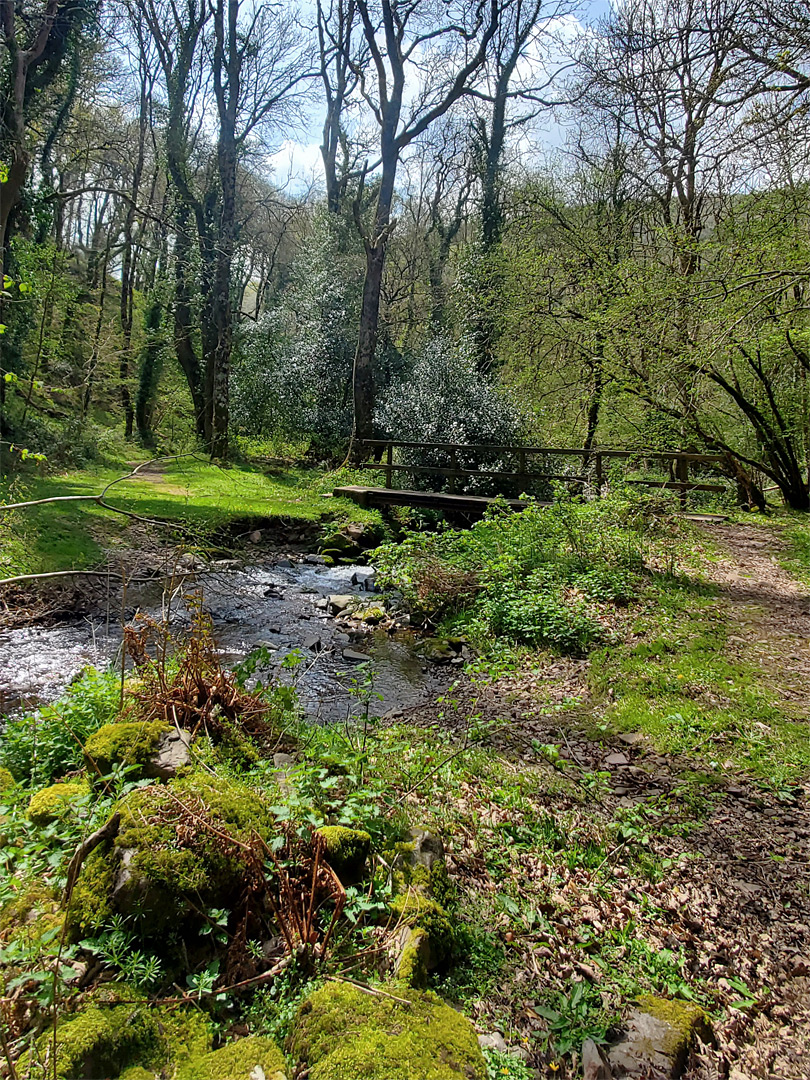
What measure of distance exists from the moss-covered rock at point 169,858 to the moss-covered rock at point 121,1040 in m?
0.25

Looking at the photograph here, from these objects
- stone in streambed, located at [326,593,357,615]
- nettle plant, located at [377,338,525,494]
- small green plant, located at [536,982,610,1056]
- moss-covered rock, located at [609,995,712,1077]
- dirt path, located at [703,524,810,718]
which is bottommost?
stone in streambed, located at [326,593,357,615]

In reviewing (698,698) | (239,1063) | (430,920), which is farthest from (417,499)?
(239,1063)

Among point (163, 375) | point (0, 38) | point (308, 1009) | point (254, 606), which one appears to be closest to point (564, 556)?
point (254, 606)

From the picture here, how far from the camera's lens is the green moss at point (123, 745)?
3012 millimetres

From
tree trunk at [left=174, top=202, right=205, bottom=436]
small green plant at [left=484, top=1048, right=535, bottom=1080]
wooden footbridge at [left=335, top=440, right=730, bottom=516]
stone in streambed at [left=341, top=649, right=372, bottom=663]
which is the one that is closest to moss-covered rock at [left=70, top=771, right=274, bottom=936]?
small green plant at [left=484, top=1048, right=535, bottom=1080]

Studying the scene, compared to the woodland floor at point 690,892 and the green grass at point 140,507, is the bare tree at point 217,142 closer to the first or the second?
the green grass at point 140,507

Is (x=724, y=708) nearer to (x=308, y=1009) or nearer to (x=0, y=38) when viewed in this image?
(x=308, y=1009)

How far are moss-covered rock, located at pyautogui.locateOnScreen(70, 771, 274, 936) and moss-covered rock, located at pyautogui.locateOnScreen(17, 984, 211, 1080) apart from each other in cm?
25

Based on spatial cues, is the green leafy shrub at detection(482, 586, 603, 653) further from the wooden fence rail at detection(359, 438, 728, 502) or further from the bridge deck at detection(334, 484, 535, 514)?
the wooden fence rail at detection(359, 438, 728, 502)

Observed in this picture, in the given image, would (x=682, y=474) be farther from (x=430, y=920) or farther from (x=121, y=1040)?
(x=121, y=1040)

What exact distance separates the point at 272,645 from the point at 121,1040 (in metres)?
5.27

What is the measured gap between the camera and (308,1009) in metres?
1.96

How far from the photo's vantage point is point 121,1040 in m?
1.74

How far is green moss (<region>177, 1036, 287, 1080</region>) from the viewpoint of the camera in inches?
67.5
